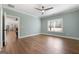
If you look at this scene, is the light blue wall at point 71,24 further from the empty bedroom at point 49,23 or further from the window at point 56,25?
the window at point 56,25

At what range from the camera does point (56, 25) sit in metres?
6.99

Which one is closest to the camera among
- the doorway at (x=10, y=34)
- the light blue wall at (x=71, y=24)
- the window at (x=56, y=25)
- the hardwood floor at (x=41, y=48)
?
the hardwood floor at (x=41, y=48)

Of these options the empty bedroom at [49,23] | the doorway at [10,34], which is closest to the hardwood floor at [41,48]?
the empty bedroom at [49,23]

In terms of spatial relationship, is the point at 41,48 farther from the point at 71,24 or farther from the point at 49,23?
the point at 49,23

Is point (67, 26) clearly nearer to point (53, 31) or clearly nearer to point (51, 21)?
point (53, 31)

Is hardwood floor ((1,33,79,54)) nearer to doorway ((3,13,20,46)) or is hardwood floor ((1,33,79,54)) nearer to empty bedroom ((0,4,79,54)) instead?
empty bedroom ((0,4,79,54))

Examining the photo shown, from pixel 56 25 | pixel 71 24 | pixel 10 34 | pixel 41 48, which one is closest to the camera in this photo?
pixel 41 48

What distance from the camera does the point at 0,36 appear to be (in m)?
2.85

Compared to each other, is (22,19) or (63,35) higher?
(22,19)

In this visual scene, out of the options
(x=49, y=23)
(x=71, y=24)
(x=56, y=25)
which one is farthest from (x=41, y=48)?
(x=49, y=23)

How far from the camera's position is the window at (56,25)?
6.45 m

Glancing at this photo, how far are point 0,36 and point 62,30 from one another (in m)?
5.09
